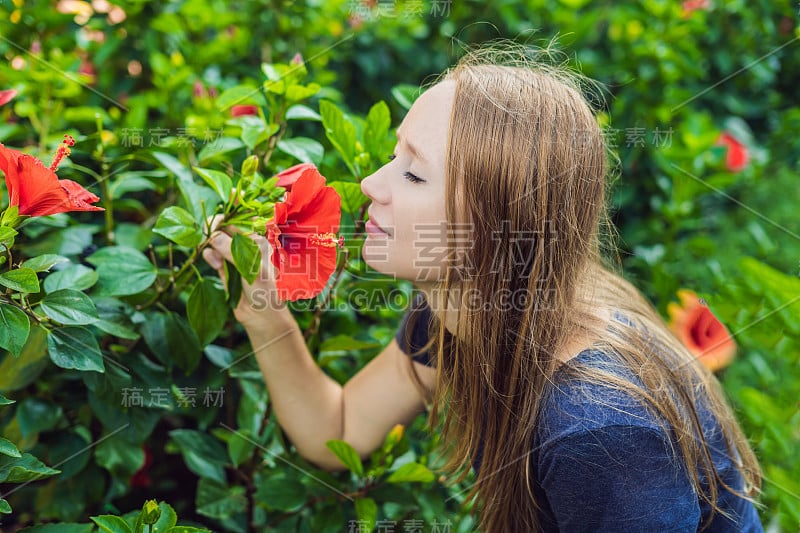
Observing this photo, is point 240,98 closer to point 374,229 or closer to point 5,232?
point 374,229

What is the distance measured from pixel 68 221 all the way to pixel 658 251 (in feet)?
5.72

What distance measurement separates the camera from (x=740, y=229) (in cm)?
296

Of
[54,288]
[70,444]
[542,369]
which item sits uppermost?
[54,288]

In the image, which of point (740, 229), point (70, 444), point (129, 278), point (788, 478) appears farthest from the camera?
point (740, 229)

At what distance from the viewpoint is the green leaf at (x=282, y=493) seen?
1.33m

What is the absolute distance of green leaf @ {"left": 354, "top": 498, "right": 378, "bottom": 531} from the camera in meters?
1.29

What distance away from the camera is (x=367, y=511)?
4.27 feet

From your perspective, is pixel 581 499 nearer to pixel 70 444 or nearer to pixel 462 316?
pixel 462 316

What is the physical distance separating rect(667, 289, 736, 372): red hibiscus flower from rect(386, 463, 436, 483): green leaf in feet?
2.56

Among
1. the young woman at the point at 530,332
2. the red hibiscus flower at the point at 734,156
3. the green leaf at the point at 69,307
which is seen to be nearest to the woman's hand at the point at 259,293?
the young woman at the point at 530,332

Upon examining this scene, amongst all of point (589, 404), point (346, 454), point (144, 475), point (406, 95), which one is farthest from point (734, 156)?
point (144, 475)

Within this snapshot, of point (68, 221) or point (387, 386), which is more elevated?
point (68, 221)

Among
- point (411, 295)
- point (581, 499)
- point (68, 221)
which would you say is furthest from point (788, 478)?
point (68, 221)

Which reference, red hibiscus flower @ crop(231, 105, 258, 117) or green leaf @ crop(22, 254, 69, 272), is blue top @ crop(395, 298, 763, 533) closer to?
green leaf @ crop(22, 254, 69, 272)
